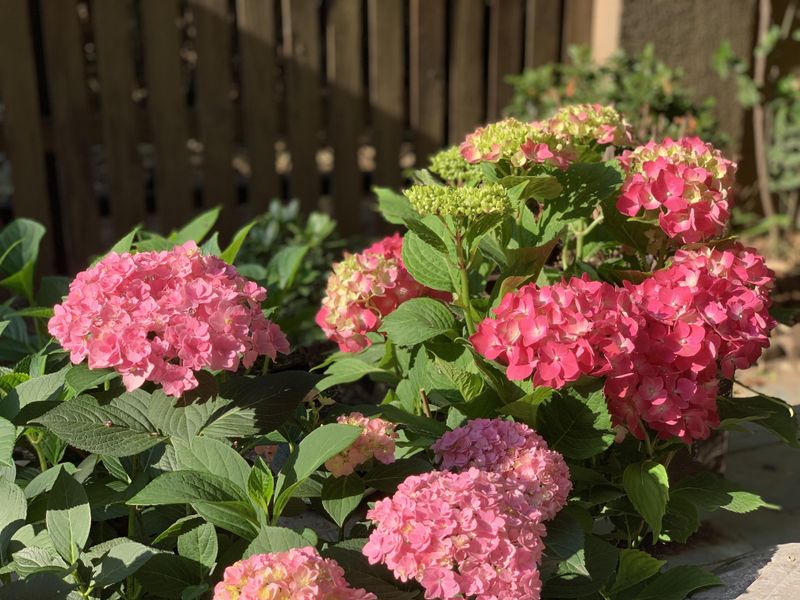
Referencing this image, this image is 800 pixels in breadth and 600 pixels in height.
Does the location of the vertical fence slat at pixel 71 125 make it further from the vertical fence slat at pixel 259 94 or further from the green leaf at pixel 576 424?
the green leaf at pixel 576 424

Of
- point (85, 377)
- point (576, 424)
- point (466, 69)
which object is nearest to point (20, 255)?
point (85, 377)

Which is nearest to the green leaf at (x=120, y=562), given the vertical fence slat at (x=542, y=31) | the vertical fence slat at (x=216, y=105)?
→ the vertical fence slat at (x=216, y=105)

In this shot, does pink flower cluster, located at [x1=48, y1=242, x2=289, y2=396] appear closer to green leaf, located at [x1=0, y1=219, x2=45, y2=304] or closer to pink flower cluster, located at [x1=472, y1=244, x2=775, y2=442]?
pink flower cluster, located at [x1=472, y1=244, x2=775, y2=442]

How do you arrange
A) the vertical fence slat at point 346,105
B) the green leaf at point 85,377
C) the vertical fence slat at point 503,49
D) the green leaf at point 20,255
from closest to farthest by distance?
the green leaf at point 85,377 < the green leaf at point 20,255 < the vertical fence slat at point 346,105 < the vertical fence slat at point 503,49

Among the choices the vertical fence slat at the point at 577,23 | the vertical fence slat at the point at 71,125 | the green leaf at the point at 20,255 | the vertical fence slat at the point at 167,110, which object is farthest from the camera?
the vertical fence slat at the point at 577,23

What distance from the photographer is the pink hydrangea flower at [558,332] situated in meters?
1.52

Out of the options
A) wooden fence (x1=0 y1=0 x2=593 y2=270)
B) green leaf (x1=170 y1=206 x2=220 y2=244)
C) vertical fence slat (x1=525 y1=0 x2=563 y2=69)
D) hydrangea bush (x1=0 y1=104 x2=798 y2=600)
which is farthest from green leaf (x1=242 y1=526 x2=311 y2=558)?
vertical fence slat (x1=525 y1=0 x2=563 y2=69)

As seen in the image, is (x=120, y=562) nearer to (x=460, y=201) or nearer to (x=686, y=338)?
(x=460, y=201)

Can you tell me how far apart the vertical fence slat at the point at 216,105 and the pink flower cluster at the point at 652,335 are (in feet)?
9.94

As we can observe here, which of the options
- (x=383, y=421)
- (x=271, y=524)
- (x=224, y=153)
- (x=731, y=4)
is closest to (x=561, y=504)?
(x=383, y=421)

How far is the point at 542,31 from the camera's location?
194 inches

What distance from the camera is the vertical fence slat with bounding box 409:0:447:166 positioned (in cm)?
469

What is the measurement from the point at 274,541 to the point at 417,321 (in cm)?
53

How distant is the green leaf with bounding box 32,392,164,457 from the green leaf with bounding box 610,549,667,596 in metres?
0.76
